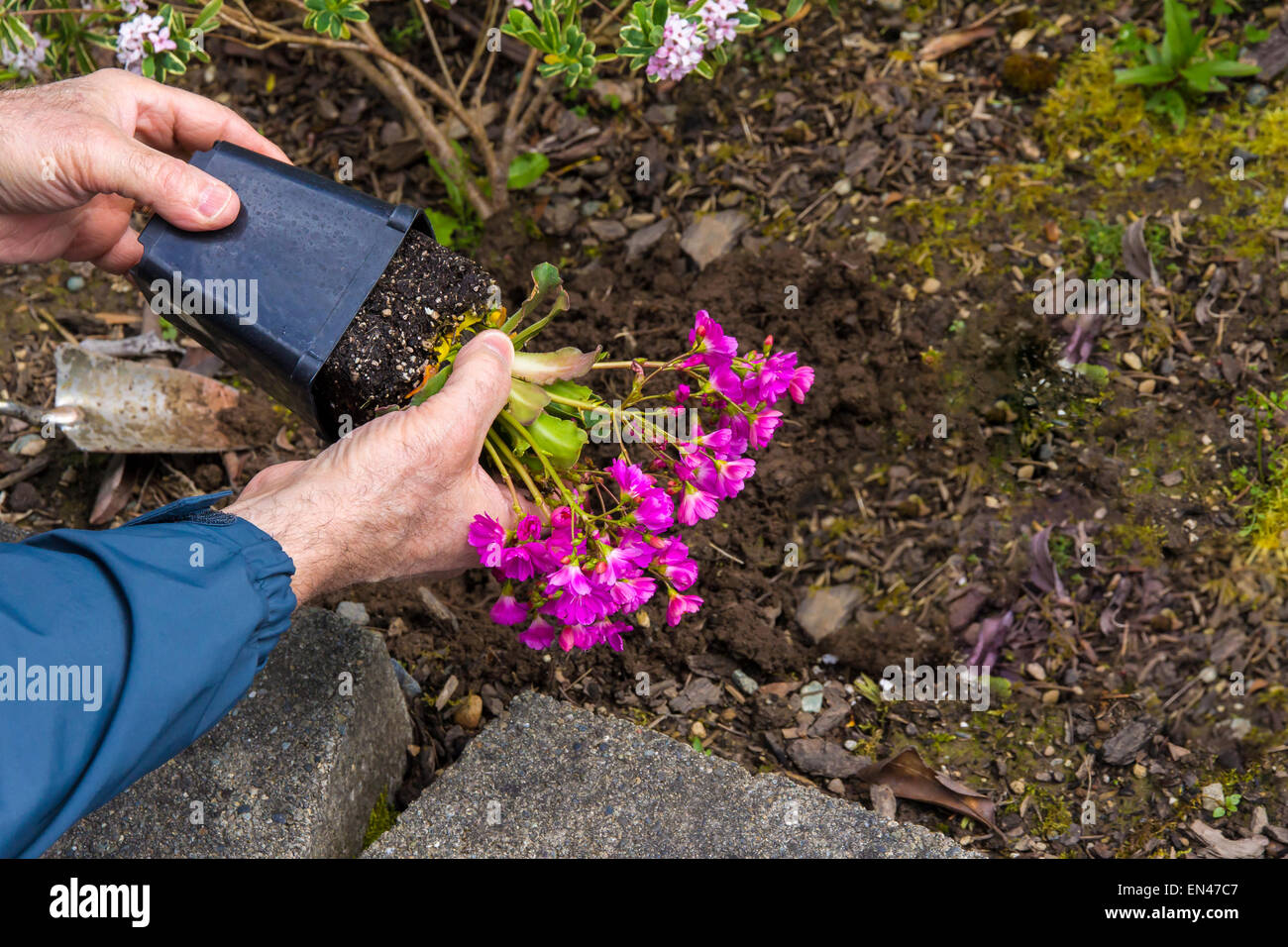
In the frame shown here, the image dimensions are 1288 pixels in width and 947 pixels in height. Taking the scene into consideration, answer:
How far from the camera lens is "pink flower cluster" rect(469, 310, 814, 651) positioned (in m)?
1.85

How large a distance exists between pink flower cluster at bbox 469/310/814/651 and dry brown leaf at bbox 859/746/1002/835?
77cm

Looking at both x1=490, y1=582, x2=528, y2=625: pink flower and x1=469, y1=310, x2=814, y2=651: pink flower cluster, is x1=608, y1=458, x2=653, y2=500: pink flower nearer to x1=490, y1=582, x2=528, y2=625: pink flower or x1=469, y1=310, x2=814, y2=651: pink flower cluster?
x1=469, y1=310, x2=814, y2=651: pink flower cluster

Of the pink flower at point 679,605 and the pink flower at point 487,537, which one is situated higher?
the pink flower at point 487,537

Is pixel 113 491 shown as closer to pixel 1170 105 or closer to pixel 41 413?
pixel 41 413

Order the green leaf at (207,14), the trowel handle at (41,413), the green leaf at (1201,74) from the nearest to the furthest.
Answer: the green leaf at (207,14), the trowel handle at (41,413), the green leaf at (1201,74)

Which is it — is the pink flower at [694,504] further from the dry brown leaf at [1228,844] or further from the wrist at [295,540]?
the dry brown leaf at [1228,844]

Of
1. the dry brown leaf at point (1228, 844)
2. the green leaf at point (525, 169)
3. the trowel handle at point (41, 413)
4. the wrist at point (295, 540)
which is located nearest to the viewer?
the wrist at point (295, 540)

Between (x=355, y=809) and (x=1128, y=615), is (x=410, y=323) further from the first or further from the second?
(x=1128, y=615)

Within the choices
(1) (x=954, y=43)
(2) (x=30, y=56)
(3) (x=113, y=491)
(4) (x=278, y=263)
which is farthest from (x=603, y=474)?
(1) (x=954, y=43)

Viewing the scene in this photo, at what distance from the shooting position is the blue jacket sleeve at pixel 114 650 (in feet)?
4.82

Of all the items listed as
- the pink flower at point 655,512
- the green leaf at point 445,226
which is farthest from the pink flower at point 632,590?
the green leaf at point 445,226

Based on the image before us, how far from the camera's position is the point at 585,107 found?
3.42 metres

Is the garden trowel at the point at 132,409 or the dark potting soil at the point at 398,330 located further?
the garden trowel at the point at 132,409

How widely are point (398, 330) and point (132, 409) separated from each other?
1.27 meters
